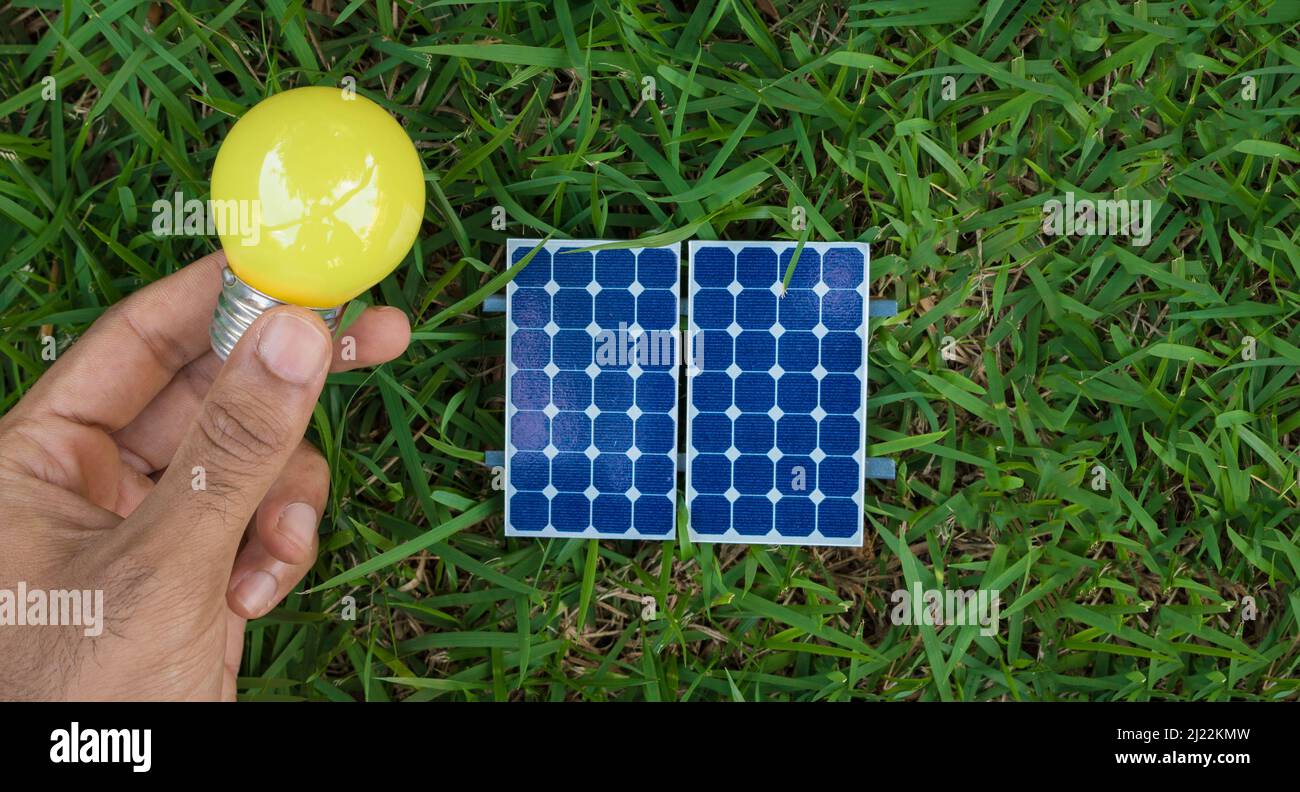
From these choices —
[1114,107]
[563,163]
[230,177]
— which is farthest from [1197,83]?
[230,177]

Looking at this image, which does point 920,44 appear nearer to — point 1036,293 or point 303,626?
point 1036,293

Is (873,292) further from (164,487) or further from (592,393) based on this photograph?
(164,487)

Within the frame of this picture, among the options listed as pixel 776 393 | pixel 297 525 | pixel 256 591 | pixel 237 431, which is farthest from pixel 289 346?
pixel 776 393

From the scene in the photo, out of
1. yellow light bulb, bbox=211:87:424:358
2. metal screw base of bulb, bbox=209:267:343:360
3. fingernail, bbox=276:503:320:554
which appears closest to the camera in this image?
yellow light bulb, bbox=211:87:424:358

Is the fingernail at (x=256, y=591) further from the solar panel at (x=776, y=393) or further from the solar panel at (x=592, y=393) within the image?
the solar panel at (x=776, y=393)

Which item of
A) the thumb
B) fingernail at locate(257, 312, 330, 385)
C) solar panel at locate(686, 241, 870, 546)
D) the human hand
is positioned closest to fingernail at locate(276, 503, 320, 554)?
the human hand

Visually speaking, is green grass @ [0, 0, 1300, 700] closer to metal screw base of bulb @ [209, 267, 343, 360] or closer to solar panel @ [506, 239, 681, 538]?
solar panel @ [506, 239, 681, 538]
